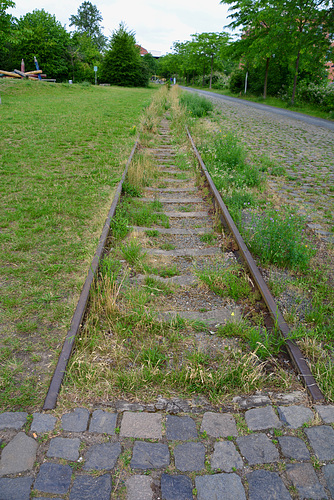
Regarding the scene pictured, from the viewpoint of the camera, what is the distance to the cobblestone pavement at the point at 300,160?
6094 millimetres

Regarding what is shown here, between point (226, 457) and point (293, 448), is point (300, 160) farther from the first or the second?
point (226, 457)

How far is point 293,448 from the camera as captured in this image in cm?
215

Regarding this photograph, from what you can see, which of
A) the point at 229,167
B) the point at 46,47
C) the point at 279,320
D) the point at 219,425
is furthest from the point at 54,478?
the point at 46,47

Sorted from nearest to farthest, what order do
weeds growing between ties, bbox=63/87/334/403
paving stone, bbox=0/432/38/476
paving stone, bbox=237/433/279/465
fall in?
paving stone, bbox=0/432/38/476 < paving stone, bbox=237/433/279/465 < weeds growing between ties, bbox=63/87/334/403

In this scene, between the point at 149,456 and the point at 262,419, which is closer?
the point at 149,456

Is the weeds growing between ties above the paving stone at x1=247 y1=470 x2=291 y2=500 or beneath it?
above

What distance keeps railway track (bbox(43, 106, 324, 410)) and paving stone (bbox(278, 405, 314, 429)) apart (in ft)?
0.43

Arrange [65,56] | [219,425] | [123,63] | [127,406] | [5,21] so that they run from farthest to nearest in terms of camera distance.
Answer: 1. [65,56]
2. [123,63]
3. [5,21]
4. [127,406]
5. [219,425]

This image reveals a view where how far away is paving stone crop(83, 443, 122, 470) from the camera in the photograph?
201cm

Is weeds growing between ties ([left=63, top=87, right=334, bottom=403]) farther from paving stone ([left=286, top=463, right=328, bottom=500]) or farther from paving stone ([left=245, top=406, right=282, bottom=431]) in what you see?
paving stone ([left=286, top=463, right=328, bottom=500])

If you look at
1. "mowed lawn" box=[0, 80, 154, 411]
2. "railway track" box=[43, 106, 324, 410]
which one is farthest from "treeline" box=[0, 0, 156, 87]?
"railway track" box=[43, 106, 324, 410]

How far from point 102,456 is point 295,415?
1236mm

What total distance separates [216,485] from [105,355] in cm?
125

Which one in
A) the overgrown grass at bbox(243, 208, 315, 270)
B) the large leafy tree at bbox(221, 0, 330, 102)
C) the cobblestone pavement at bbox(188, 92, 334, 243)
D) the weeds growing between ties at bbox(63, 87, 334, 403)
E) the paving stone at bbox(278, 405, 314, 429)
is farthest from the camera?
the large leafy tree at bbox(221, 0, 330, 102)
